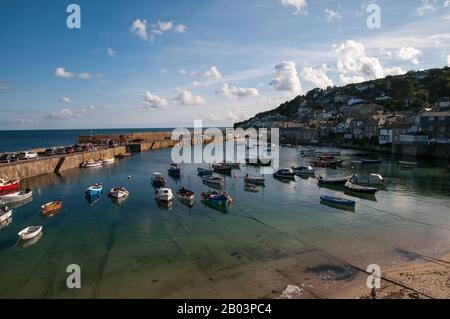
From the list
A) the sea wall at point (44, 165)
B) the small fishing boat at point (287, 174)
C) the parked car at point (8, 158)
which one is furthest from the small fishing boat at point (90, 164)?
the small fishing boat at point (287, 174)

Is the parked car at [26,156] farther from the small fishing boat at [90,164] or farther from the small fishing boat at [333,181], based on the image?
the small fishing boat at [333,181]

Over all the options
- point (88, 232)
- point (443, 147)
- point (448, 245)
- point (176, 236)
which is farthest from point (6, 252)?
point (443, 147)

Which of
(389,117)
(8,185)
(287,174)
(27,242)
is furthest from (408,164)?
(8,185)

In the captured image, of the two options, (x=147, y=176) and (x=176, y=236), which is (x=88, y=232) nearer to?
(x=176, y=236)

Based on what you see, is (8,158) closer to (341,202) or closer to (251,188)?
(251,188)
